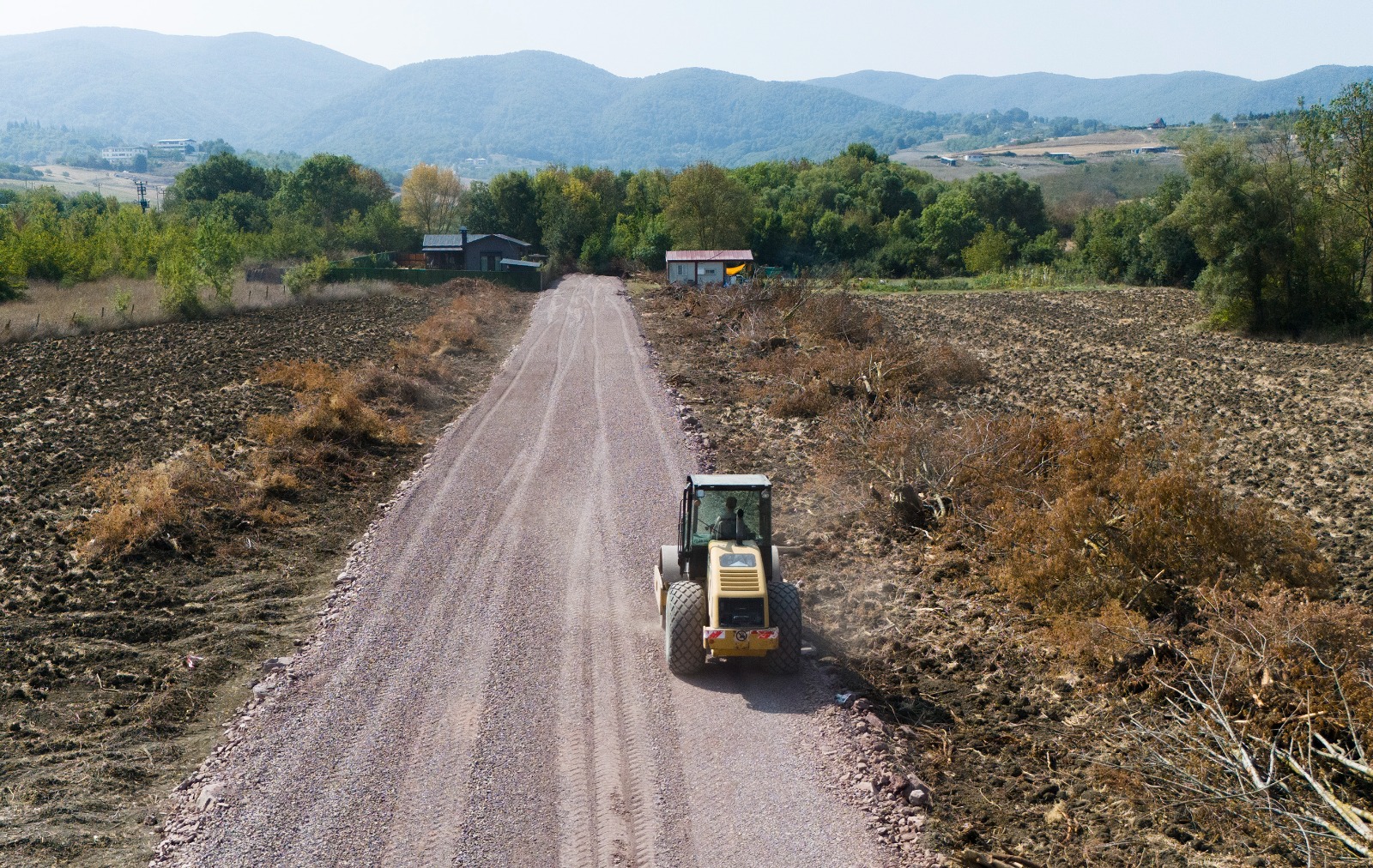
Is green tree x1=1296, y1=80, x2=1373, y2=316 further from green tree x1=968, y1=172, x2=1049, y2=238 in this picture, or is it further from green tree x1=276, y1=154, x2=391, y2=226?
green tree x1=276, y1=154, x2=391, y2=226

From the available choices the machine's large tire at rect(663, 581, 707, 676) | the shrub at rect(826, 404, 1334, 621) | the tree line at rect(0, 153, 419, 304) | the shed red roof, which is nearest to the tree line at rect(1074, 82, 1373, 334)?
the shed red roof

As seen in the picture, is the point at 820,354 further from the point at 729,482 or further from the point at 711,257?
the point at 711,257

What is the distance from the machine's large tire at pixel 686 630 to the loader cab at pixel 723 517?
0.73 meters

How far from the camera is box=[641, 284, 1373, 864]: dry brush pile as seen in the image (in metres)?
8.84

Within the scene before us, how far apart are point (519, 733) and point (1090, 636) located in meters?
6.49

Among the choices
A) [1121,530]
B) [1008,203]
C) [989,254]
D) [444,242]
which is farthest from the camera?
[1008,203]

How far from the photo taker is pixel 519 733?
10430 millimetres

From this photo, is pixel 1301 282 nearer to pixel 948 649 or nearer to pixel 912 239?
pixel 948 649

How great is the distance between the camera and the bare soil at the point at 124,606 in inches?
376

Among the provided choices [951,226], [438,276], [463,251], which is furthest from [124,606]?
[951,226]

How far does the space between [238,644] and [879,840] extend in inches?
332

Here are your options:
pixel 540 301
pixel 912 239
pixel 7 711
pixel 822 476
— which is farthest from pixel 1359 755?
pixel 912 239

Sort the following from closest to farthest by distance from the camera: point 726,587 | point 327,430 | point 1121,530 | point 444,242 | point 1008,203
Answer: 1. point 726,587
2. point 1121,530
3. point 327,430
4. point 444,242
5. point 1008,203

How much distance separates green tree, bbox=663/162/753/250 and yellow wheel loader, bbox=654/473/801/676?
66.6m
